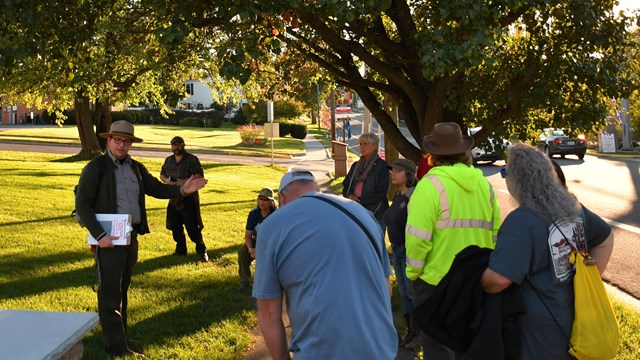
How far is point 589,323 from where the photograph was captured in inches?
131

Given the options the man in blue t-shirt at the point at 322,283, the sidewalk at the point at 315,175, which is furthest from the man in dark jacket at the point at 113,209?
the man in blue t-shirt at the point at 322,283

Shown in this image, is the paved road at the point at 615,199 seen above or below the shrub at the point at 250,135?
below

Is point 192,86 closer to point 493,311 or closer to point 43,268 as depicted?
point 43,268

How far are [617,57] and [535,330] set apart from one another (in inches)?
262

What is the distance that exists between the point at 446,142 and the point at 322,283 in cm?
212

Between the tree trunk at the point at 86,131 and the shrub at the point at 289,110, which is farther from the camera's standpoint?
the shrub at the point at 289,110

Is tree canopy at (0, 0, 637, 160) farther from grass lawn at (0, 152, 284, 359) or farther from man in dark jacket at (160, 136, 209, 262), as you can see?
grass lawn at (0, 152, 284, 359)

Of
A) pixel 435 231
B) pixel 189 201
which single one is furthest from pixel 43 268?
pixel 435 231

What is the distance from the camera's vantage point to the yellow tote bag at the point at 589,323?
3.31 metres

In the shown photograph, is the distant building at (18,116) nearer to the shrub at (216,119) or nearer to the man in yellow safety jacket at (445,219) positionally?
the shrub at (216,119)

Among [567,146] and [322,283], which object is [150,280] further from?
[567,146]

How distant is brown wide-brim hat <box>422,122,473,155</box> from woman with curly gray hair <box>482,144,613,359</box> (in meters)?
1.31

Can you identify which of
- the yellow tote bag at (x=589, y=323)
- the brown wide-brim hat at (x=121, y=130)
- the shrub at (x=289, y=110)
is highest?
the shrub at (x=289, y=110)

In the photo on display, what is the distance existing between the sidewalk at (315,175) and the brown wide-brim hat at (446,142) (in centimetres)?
211
